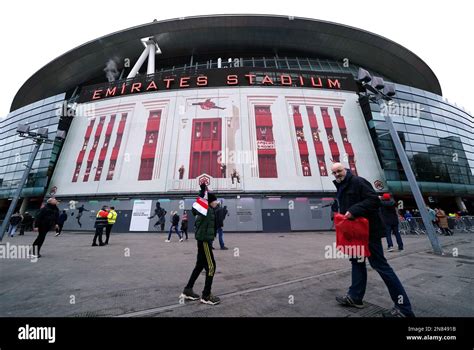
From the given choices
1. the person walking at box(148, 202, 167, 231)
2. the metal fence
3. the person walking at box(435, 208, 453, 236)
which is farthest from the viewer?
the person walking at box(148, 202, 167, 231)

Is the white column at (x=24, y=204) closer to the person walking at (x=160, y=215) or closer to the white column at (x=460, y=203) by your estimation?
the person walking at (x=160, y=215)

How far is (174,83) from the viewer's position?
2258cm

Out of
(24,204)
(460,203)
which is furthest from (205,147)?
(460,203)

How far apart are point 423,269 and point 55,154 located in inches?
1234

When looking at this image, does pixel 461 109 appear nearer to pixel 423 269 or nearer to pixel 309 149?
pixel 309 149

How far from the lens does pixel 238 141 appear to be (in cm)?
1927

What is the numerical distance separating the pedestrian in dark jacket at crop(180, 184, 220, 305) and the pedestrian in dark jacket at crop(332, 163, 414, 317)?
1.99 metres

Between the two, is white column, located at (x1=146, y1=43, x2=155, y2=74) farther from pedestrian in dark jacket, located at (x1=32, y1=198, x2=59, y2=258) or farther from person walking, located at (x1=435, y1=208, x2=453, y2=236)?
person walking, located at (x1=435, y1=208, x2=453, y2=236)

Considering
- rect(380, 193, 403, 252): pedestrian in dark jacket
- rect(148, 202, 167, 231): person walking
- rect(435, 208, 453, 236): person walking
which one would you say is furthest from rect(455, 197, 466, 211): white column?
rect(148, 202, 167, 231): person walking

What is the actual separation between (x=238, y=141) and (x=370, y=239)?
17055mm

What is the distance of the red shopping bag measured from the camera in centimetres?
265

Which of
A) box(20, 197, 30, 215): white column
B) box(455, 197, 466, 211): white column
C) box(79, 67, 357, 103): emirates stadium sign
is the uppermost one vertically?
box(79, 67, 357, 103): emirates stadium sign

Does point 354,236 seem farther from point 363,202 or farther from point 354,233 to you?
point 363,202
